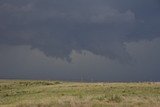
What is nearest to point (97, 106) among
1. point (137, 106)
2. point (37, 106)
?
point (137, 106)

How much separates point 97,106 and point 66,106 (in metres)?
2.89

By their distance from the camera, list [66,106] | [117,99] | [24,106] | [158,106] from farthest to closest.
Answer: [117,99] < [24,106] < [66,106] < [158,106]

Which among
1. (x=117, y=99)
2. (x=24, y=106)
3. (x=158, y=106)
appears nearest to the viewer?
(x=158, y=106)

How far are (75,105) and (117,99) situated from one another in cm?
934

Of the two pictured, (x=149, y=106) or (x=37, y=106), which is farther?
(x=37, y=106)

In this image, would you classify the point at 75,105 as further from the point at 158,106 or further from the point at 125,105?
the point at 158,106

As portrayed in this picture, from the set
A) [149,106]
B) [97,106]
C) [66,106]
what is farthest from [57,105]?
[149,106]

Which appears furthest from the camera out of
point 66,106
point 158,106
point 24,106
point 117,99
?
point 117,99

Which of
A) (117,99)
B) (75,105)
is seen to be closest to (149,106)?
(75,105)

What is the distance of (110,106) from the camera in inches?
1369

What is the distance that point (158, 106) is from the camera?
3256 cm

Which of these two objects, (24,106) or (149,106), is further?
(24,106)

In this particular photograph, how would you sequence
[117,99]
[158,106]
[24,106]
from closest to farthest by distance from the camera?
[158,106] → [24,106] → [117,99]

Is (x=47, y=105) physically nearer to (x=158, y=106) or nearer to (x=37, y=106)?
(x=37, y=106)
